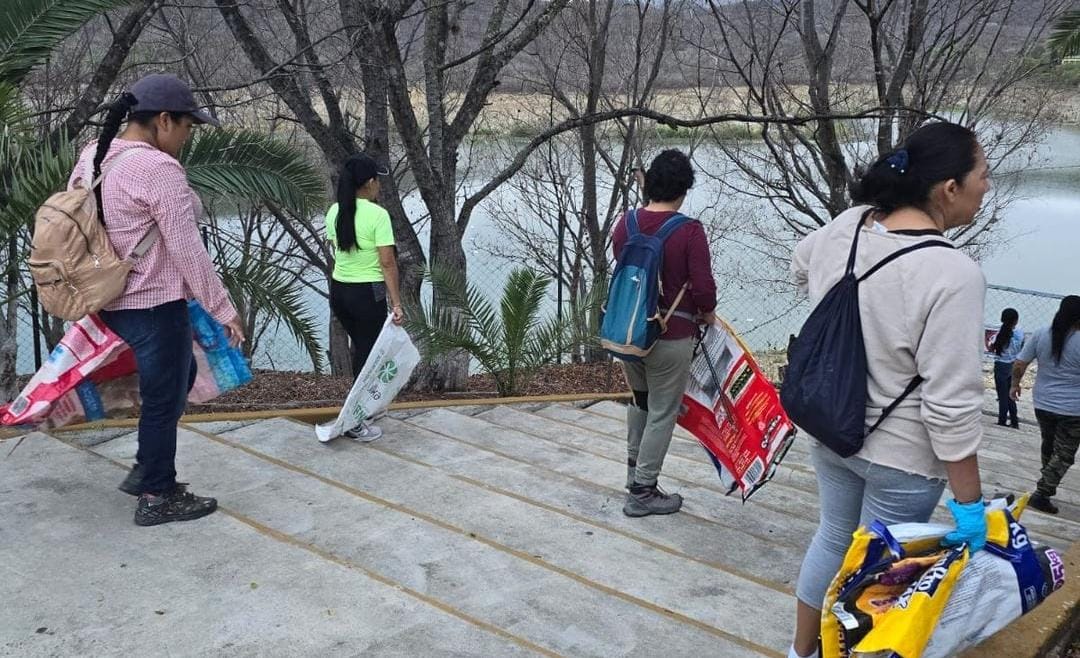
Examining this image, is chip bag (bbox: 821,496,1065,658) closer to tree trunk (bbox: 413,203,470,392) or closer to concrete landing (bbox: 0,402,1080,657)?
concrete landing (bbox: 0,402,1080,657)

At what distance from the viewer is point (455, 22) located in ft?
30.6

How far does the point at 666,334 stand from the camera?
4.00 m

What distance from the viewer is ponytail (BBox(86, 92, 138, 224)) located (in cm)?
346

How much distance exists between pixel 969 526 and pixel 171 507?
2.86 meters

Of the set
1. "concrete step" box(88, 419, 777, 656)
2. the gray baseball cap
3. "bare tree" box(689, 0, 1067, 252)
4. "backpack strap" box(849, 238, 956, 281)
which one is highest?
"bare tree" box(689, 0, 1067, 252)

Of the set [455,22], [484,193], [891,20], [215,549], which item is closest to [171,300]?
[215,549]

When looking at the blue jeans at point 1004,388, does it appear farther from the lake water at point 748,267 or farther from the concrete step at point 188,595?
the concrete step at point 188,595

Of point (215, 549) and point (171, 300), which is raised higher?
point (171, 300)

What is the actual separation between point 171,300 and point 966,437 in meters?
2.76

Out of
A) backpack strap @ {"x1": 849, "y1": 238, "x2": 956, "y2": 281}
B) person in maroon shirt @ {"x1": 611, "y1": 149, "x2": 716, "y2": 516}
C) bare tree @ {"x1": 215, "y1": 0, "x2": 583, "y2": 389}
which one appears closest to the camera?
backpack strap @ {"x1": 849, "y1": 238, "x2": 956, "y2": 281}

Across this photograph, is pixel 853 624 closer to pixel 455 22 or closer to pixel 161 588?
pixel 161 588

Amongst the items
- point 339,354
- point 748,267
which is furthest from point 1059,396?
point 748,267

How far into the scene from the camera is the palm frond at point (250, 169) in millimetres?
6359

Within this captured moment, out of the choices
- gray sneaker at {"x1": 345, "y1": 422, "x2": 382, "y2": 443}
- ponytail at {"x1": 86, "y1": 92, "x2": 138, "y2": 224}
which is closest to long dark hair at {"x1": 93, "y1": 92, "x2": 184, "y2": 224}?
ponytail at {"x1": 86, "y1": 92, "x2": 138, "y2": 224}
